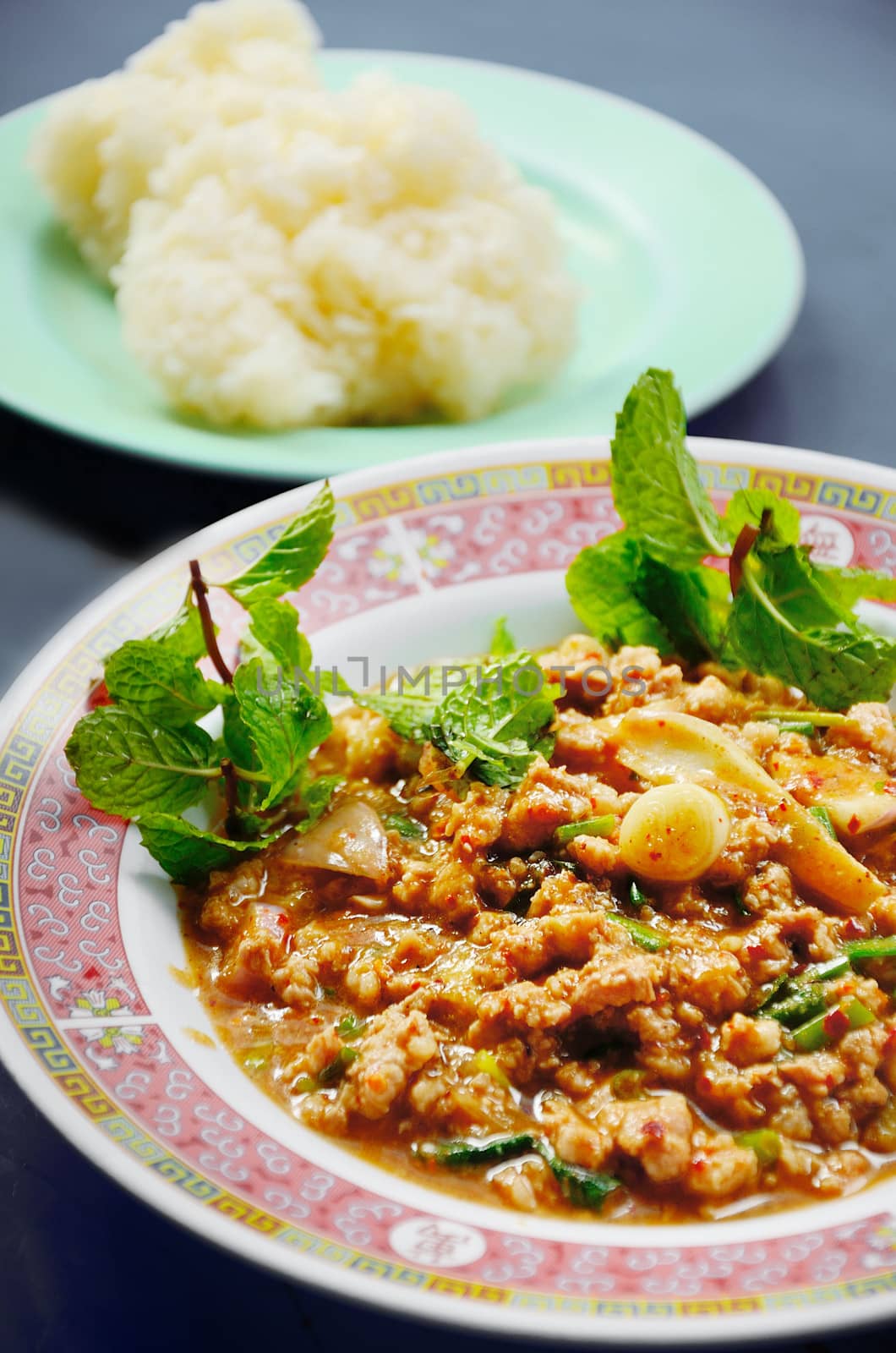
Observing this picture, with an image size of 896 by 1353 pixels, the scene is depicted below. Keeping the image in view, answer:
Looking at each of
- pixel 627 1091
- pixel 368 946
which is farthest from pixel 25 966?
pixel 627 1091

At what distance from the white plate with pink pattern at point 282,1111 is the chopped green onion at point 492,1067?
0.31 m

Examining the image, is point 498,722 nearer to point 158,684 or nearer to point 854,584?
point 158,684

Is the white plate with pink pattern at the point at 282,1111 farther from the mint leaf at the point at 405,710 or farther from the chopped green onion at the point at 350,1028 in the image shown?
the mint leaf at the point at 405,710

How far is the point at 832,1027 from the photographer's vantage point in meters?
3.10

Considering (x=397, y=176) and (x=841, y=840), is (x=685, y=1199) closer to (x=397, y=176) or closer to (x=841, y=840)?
(x=841, y=840)

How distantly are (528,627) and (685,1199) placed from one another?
2056 mm

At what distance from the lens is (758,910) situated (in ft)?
11.1

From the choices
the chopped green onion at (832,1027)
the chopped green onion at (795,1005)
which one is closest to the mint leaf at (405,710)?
the chopped green onion at (795,1005)

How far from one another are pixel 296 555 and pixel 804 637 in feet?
4.73

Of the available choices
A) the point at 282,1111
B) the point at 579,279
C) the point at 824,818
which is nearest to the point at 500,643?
the point at 824,818

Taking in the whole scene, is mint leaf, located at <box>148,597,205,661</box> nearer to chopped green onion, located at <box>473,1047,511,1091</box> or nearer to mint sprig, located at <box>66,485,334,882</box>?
mint sprig, located at <box>66,485,334,882</box>

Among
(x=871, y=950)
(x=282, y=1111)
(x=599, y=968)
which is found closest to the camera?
(x=282, y=1111)

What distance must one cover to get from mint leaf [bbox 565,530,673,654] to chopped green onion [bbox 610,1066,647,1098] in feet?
5.09

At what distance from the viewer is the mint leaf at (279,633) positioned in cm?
370
